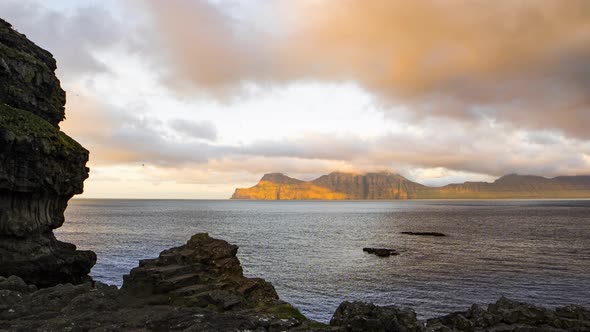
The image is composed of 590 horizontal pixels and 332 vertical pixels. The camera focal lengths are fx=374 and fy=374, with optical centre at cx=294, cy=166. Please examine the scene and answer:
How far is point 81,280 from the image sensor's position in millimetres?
39625

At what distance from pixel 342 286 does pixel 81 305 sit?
36.1 metres

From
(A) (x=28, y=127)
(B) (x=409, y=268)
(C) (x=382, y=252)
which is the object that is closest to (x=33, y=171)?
(A) (x=28, y=127)

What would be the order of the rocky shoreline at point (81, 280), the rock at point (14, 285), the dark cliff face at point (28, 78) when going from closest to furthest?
1. the rocky shoreline at point (81, 280)
2. the rock at point (14, 285)
3. the dark cliff face at point (28, 78)

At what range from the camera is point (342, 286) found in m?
50.2

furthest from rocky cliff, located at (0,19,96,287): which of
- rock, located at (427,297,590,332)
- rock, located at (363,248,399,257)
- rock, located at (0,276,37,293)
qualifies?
rock, located at (363,248,399,257)

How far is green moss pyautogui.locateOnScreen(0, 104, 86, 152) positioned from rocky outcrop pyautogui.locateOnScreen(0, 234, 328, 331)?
16651mm

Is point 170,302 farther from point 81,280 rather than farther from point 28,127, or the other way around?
point 28,127

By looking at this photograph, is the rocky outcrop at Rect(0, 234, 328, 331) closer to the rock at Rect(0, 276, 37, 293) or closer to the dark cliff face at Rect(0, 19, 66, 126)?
the rock at Rect(0, 276, 37, 293)

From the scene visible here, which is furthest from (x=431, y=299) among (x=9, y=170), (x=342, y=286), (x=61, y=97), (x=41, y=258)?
(x=61, y=97)

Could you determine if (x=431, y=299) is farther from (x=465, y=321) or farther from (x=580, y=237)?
(x=580, y=237)

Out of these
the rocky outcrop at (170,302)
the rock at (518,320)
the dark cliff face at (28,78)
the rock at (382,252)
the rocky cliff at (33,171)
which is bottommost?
the rock at (382,252)

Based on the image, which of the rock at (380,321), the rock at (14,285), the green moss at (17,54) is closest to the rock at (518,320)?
the rock at (380,321)

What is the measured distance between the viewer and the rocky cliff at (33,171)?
3453 centimetres

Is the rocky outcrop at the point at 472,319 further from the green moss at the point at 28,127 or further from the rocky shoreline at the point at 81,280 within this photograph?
the green moss at the point at 28,127
